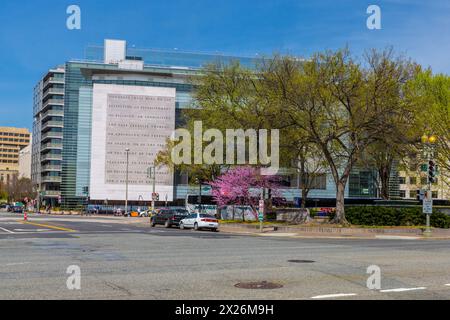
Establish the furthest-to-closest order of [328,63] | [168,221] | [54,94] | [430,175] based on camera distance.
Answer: [54,94], [168,221], [328,63], [430,175]

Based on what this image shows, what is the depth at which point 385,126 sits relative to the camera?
35.3 meters

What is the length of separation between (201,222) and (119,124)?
77.8 m

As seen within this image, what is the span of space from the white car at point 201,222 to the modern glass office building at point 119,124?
228ft

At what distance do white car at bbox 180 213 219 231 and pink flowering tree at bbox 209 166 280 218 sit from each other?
6696mm

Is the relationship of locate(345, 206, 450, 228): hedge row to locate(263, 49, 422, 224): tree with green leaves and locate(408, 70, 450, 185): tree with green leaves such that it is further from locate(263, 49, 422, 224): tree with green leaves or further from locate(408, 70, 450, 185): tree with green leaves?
locate(408, 70, 450, 185): tree with green leaves

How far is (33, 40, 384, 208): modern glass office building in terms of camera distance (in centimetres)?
11431

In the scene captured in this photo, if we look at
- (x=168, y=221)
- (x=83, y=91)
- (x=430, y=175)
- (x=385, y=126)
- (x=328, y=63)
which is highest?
(x=83, y=91)

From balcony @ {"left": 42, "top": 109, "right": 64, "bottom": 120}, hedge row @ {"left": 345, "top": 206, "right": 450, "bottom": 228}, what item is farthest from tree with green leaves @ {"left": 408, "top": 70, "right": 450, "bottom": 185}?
balcony @ {"left": 42, "top": 109, "right": 64, "bottom": 120}

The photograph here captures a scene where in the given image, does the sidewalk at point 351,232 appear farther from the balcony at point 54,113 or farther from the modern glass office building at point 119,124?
the balcony at point 54,113

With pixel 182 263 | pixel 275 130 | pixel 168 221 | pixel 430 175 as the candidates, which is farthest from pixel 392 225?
pixel 182 263

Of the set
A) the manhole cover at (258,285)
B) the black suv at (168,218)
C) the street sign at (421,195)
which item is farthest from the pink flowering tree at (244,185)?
the manhole cover at (258,285)

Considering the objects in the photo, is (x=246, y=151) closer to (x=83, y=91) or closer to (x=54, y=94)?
(x=83, y=91)

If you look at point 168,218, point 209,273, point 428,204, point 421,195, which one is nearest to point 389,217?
point 421,195

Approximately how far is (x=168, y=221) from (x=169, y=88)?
249 feet
